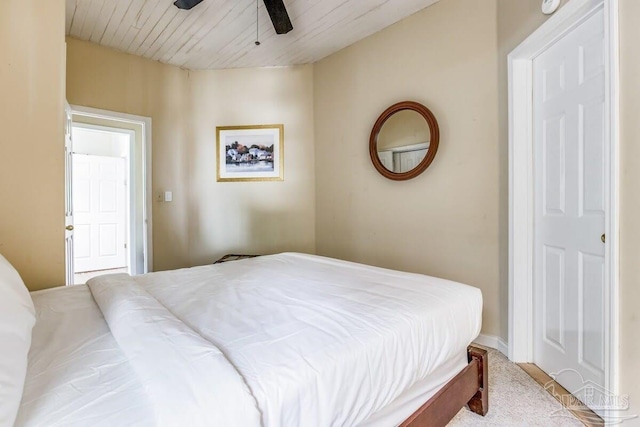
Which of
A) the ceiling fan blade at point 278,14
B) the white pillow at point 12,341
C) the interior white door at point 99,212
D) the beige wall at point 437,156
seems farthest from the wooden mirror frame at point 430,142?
the interior white door at point 99,212

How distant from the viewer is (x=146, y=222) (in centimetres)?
316

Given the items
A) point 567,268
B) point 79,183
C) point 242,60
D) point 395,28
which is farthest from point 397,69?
point 79,183

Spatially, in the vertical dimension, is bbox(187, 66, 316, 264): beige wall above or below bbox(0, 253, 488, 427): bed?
above

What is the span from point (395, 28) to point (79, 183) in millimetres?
5198

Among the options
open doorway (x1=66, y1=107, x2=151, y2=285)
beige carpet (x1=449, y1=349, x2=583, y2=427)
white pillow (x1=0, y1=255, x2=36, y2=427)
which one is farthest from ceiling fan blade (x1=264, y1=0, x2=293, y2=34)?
open doorway (x1=66, y1=107, x2=151, y2=285)

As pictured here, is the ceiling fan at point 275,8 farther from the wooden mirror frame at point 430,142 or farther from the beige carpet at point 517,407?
the beige carpet at point 517,407

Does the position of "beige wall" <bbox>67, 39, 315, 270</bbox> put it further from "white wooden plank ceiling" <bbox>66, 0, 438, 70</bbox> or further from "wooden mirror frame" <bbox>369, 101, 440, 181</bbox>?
"wooden mirror frame" <bbox>369, 101, 440, 181</bbox>

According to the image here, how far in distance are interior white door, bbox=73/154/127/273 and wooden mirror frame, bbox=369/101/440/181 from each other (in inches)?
182

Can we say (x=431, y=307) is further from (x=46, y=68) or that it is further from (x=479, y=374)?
(x=46, y=68)

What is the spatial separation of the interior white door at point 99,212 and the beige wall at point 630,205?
615cm

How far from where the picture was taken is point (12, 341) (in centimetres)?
63

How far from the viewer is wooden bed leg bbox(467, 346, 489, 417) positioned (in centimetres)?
139

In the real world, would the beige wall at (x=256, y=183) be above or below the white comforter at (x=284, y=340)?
above

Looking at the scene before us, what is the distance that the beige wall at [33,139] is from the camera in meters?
1.45
